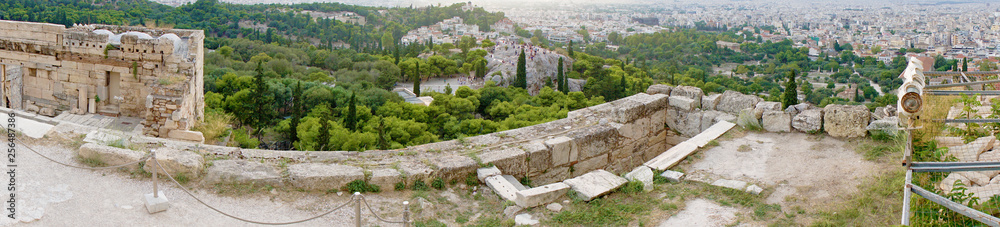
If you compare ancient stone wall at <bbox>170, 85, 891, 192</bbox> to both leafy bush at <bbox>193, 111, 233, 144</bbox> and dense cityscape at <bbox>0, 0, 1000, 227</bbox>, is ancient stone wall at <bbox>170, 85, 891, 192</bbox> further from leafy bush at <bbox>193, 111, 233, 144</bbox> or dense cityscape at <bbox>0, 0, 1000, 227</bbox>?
leafy bush at <bbox>193, 111, 233, 144</bbox>

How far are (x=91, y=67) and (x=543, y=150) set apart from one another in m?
Answer: 9.23

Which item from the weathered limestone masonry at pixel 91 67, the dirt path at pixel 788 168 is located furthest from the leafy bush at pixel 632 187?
the weathered limestone masonry at pixel 91 67

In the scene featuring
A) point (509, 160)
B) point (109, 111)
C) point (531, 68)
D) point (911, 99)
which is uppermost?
point (911, 99)

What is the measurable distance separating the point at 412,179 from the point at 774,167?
3639mm

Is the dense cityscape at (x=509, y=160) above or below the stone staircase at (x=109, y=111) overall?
above

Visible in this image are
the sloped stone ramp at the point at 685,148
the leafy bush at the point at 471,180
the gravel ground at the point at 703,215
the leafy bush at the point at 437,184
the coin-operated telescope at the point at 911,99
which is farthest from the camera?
the sloped stone ramp at the point at 685,148

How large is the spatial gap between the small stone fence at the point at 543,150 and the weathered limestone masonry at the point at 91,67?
4.69 m

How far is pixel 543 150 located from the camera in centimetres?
723

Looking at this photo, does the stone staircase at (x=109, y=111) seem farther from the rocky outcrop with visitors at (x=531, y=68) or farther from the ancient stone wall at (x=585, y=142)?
the rocky outcrop with visitors at (x=531, y=68)

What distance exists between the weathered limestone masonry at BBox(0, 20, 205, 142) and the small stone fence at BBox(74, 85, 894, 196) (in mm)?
4686

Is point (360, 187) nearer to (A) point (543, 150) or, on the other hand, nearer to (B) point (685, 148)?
(A) point (543, 150)

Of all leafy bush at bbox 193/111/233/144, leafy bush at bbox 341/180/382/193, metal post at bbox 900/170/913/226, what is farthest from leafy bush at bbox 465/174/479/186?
leafy bush at bbox 193/111/233/144

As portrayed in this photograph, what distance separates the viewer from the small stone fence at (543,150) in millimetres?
6355

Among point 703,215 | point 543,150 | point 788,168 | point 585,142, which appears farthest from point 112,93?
point 788,168
